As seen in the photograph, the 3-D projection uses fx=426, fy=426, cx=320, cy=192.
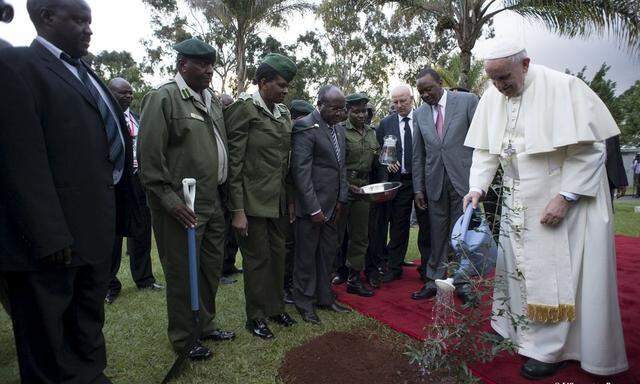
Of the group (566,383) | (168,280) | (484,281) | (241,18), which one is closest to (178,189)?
(168,280)

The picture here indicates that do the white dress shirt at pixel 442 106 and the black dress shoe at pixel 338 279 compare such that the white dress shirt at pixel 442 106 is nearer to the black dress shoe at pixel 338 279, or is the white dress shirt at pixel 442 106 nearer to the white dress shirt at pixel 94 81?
the black dress shoe at pixel 338 279

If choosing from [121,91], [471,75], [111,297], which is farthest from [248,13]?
[111,297]

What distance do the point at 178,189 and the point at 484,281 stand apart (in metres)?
2.02

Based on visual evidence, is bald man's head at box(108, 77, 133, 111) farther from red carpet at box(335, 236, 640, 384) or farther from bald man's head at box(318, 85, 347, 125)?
red carpet at box(335, 236, 640, 384)

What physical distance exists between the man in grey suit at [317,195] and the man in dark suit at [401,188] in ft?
3.85

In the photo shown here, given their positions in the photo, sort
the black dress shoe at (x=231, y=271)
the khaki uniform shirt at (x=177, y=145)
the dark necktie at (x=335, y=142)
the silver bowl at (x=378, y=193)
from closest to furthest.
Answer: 1. the khaki uniform shirt at (x=177, y=145)
2. the dark necktie at (x=335, y=142)
3. the silver bowl at (x=378, y=193)
4. the black dress shoe at (x=231, y=271)

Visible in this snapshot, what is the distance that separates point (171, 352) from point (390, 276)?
2.80 meters

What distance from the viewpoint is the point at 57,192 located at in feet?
6.99

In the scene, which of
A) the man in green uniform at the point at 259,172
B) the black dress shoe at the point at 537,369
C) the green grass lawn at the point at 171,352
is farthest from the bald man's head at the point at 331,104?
the black dress shoe at the point at 537,369

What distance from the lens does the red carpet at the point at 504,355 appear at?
9.05 ft

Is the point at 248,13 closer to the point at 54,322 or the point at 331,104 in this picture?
the point at 331,104

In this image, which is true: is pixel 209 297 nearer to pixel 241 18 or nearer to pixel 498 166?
pixel 498 166

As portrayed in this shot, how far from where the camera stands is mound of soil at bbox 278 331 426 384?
8.99 feet

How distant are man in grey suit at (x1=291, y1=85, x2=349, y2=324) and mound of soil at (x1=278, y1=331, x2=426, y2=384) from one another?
55 centimetres
